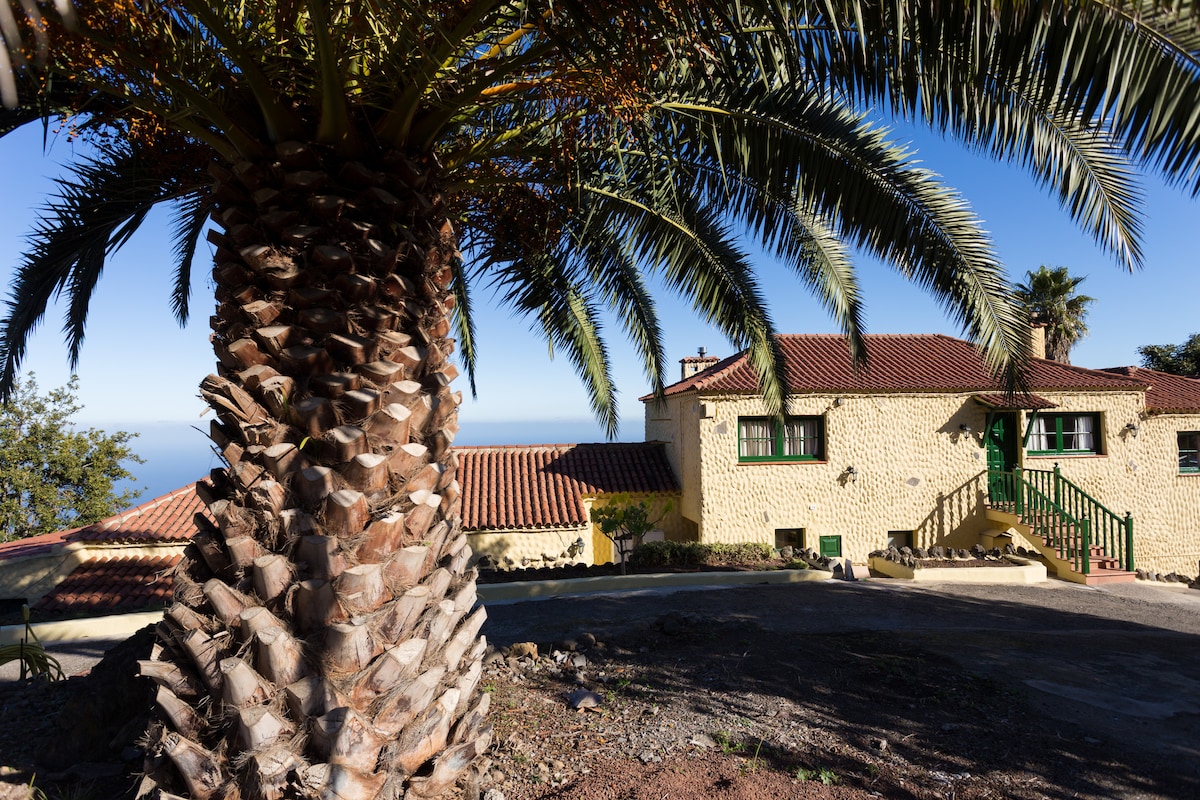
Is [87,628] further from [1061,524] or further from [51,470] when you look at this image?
[51,470]

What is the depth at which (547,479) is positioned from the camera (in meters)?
17.2

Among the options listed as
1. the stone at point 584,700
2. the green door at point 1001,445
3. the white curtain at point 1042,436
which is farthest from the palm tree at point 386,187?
the white curtain at point 1042,436

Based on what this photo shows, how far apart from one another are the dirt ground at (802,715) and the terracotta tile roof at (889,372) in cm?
899

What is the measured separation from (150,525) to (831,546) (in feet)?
50.2

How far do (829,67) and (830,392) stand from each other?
12761 millimetres

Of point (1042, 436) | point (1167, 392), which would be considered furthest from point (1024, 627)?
point (1167, 392)

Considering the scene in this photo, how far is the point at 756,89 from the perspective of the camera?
471 centimetres

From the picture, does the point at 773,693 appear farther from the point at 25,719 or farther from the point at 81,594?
the point at 81,594

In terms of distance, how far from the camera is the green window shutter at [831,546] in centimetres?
1538

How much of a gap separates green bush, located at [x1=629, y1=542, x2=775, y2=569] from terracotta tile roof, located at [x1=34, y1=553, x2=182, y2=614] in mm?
7389

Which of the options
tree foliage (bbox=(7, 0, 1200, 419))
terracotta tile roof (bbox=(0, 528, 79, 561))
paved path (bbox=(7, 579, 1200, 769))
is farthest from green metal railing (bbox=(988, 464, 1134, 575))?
terracotta tile roof (bbox=(0, 528, 79, 561))

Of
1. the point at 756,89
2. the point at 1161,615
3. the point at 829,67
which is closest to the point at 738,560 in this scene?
the point at 1161,615

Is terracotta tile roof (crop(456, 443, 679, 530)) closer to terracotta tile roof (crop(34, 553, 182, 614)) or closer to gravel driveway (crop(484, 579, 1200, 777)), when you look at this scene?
terracotta tile roof (crop(34, 553, 182, 614))

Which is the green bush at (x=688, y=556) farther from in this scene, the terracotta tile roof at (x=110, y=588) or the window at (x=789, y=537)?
the terracotta tile roof at (x=110, y=588)
